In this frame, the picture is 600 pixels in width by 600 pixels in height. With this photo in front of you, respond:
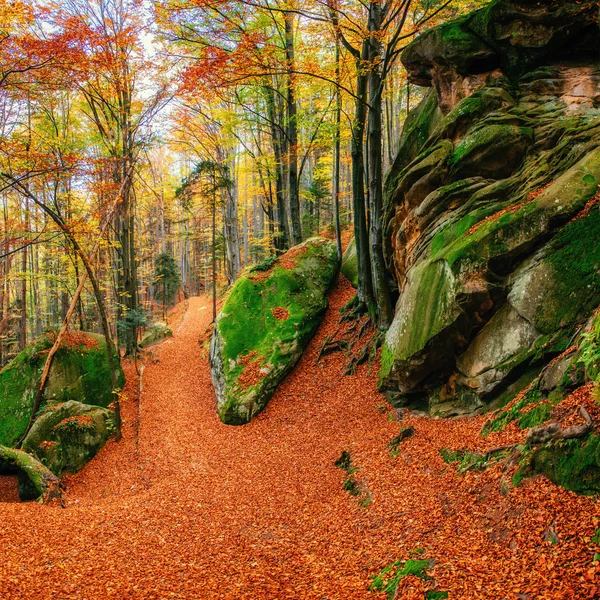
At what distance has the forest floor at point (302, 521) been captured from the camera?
135 inches

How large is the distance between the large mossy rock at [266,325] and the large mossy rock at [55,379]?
3985 mm

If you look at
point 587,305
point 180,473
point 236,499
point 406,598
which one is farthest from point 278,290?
point 406,598

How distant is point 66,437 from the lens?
10.3 metres

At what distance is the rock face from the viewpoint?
5.80 metres

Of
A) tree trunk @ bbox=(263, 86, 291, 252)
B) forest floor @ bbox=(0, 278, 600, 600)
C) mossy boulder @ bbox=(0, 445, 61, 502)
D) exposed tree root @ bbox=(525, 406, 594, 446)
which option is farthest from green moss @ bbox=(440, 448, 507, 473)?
tree trunk @ bbox=(263, 86, 291, 252)

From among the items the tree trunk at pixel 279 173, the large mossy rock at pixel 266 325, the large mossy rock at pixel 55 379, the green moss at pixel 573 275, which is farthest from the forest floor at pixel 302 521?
the tree trunk at pixel 279 173

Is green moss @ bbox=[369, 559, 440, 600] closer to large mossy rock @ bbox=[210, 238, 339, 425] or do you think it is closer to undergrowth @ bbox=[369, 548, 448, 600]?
undergrowth @ bbox=[369, 548, 448, 600]

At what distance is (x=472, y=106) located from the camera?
8.73m

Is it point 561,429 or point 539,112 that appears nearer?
point 561,429

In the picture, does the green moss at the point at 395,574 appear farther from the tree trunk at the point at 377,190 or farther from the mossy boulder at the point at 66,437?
the mossy boulder at the point at 66,437

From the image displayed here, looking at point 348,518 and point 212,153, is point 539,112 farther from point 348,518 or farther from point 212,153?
point 212,153

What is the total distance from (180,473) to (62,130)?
15.9 m

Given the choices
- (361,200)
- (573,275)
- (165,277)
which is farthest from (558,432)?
(165,277)

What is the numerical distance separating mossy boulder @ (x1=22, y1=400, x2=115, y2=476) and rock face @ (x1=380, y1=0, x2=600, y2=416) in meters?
8.36
